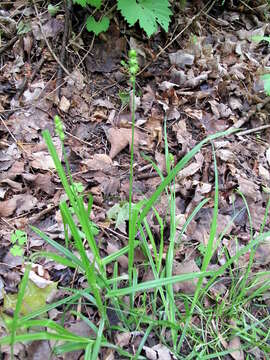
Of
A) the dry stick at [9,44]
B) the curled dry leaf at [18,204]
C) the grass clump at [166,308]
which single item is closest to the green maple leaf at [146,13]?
the dry stick at [9,44]

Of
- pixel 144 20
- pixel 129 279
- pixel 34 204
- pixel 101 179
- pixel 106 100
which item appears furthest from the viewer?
pixel 106 100

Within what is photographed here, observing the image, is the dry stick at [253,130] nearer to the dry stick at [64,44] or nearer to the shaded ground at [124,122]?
the shaded ground at [124,122]

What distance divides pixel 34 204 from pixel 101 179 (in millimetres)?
379

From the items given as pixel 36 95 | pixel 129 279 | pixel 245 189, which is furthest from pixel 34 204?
pixel 245 189

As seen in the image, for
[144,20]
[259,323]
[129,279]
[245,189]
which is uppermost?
[144,20]

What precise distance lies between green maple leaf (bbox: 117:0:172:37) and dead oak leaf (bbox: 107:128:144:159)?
609 mm

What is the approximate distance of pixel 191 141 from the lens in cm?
220

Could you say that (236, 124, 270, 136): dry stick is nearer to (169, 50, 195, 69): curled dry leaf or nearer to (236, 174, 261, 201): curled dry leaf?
(236, 174, 261, 201): curled dry leaf

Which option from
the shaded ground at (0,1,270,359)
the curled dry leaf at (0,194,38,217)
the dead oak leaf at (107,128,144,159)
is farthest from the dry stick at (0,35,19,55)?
the curled dry leaf at (0,194,38,217)

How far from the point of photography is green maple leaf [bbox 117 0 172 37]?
219cm

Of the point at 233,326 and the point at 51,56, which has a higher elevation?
the point at 51,56

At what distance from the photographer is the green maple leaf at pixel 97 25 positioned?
2357 millimetres

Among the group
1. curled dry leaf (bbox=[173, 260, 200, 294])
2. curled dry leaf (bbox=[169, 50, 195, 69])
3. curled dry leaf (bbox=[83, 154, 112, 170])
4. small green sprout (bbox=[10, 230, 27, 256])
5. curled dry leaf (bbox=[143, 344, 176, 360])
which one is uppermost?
curled dry leaf (bbox=[169, 50, 195, 69])

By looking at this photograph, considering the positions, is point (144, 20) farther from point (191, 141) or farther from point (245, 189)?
point (245, 189)
